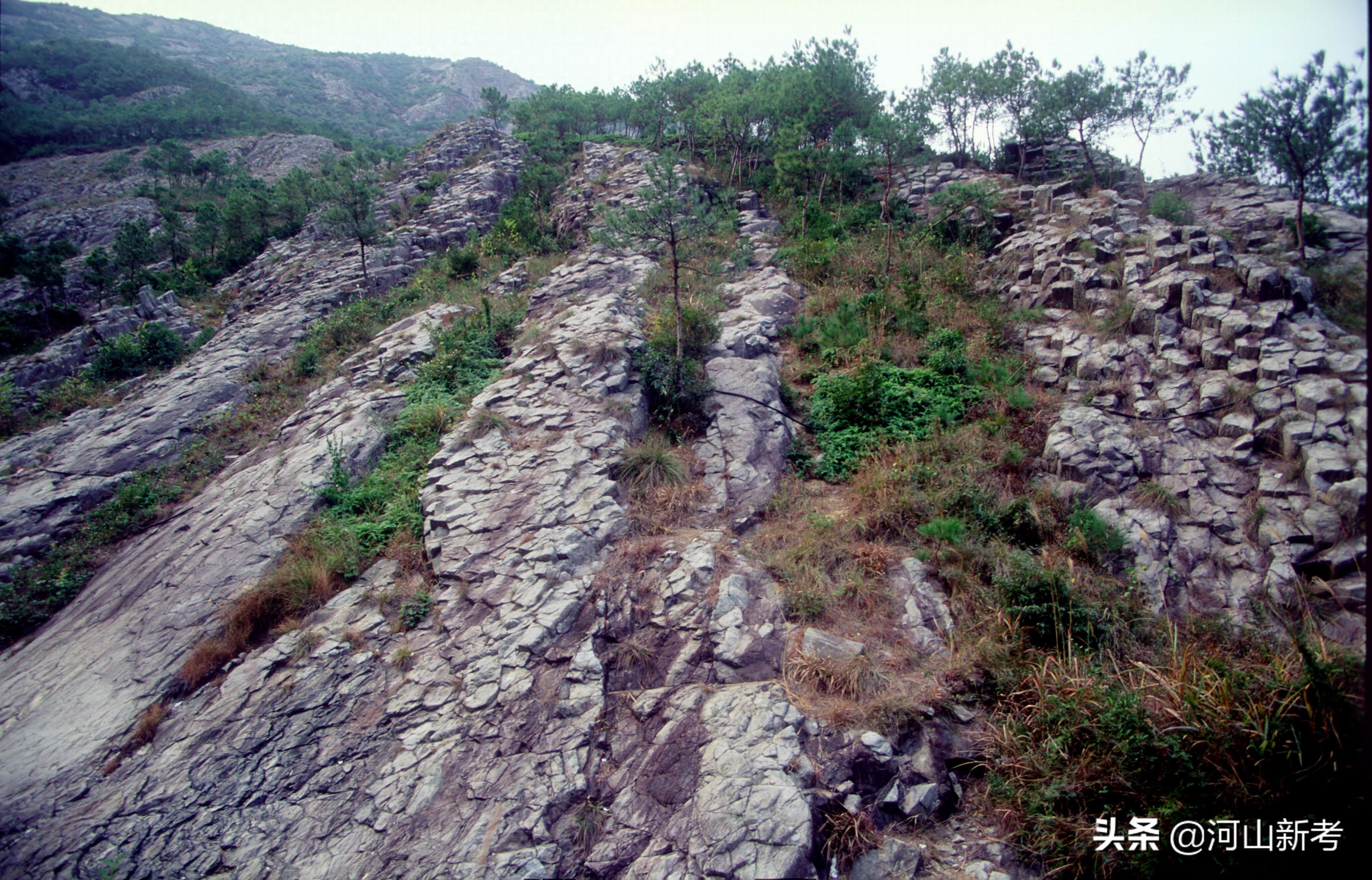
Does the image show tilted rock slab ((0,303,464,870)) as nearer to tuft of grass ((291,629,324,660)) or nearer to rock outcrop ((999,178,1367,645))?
tuft of grass ((291,629,324,660))

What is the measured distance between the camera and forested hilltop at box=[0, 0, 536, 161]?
4112 cm

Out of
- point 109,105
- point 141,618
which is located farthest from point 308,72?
point 141,618

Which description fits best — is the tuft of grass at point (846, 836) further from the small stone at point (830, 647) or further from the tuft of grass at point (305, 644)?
the tuft of grass at point (305, 644)

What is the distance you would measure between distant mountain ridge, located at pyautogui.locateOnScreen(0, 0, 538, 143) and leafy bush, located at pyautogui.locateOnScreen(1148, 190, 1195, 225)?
62.3 metres

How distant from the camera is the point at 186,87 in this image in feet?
171

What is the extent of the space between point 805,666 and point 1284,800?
283 cm

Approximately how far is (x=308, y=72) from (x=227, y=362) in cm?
9249

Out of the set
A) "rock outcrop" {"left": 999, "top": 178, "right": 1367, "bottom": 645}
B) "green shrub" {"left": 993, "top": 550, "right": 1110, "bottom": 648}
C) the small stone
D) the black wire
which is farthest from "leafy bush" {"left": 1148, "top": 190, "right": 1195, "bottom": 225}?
the small stone

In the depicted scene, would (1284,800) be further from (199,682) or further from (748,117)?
(748,117)

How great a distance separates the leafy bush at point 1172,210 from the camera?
34.2 feet

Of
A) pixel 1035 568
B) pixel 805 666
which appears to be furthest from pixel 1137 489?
pixel 805 666

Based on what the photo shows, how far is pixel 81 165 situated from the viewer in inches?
1359

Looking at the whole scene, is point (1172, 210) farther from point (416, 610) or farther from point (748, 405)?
point (416, 610)

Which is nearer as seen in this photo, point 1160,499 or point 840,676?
point 840,676
